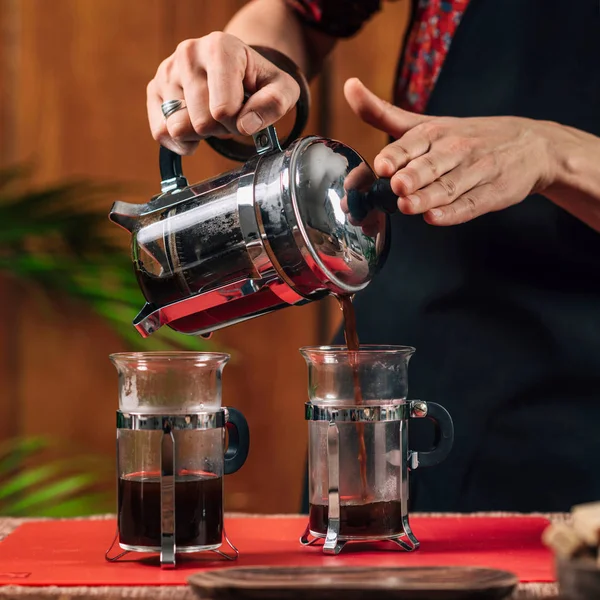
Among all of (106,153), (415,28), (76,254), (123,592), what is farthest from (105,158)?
(123,592)

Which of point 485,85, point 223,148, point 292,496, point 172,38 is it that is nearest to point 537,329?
point 485,85

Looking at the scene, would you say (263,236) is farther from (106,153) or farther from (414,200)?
(106,153)

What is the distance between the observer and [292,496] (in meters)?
2.28

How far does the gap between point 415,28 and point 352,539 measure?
789 mm

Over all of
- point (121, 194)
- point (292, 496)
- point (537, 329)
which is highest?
point (121, 194)

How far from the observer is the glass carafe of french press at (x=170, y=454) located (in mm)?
872

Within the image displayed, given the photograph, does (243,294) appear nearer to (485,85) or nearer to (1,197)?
(485,85)

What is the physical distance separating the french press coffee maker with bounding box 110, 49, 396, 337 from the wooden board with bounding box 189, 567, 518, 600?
0.30m

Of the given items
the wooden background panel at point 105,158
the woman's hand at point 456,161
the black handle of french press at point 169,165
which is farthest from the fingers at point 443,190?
the wooden background panel at point 105,158

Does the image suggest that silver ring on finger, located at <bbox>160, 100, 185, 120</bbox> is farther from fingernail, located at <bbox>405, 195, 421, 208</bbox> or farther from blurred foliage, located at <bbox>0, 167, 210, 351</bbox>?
blurred foliage, located at <bbox>0, 167, 210, 351</bbox>

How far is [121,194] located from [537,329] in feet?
4.04

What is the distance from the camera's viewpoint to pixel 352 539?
2.99ft

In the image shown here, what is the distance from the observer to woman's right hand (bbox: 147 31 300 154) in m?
0.96

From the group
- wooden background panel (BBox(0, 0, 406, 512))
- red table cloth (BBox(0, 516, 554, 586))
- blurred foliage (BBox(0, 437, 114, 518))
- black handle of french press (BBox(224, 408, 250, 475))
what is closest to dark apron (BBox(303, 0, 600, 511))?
red table cloth (BBox(0, 516, 554, 586))
